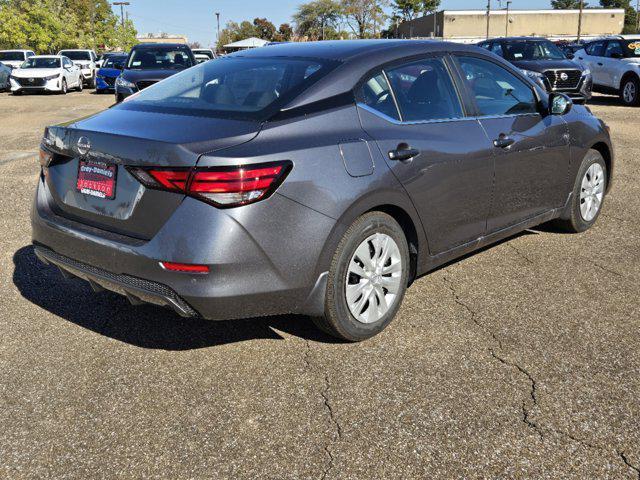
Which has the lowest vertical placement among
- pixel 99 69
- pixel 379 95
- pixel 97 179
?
pixel 97 179

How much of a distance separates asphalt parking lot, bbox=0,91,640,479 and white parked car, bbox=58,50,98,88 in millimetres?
26496

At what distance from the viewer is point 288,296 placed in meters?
3.34

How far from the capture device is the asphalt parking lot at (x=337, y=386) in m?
2.74

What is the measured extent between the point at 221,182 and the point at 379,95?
4.14 feet

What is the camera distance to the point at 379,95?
3.82 metres

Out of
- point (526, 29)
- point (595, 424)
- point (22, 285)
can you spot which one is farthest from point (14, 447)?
point (526, 29)

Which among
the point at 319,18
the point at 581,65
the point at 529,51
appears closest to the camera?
the point at 581,65

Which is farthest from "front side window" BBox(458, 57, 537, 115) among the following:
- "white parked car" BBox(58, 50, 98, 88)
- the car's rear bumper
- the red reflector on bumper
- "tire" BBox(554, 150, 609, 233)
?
"white parked car" BBox(58, 50, 98, 88)

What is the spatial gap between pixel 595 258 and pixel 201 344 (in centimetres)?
323

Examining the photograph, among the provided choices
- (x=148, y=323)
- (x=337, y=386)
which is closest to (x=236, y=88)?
(x=148, y=323)

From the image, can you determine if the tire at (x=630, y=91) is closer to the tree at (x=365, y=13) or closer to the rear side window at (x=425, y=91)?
the rear side window at (x=425, y=91)

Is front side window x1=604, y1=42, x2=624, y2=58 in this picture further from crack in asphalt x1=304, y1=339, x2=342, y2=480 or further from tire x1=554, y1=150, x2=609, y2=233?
crack in asphalt x1=304, y1=339, x2=342, y2=480

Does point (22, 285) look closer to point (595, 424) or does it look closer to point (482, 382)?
point (482, 382)

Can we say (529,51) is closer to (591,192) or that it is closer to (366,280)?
(591,192)
